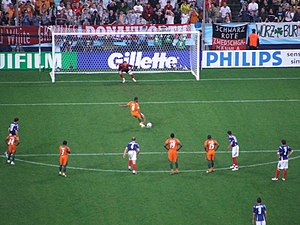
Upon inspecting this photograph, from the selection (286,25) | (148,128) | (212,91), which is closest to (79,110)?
(148,128)

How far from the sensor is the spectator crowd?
46844 mm

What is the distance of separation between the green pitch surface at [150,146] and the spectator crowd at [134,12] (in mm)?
3655

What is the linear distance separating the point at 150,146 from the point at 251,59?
1396 centimetres

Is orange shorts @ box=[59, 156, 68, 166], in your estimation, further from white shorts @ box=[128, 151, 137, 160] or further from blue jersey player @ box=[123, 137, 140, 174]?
white shorts @ box=[128, 151, 137, 160]

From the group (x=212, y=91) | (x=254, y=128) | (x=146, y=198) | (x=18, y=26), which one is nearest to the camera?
(x=146, y=198)

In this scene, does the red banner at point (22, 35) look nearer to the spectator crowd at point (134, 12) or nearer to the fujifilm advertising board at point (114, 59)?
the spectator crowd at point (134, 12)

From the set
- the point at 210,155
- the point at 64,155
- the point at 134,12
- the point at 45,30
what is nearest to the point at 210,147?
the point at 210,155

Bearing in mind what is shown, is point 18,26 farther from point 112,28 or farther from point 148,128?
point 148,128

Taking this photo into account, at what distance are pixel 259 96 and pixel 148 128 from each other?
714 cm

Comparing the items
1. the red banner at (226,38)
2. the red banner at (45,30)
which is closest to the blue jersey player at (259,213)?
Answer: the red banner at (45,30)

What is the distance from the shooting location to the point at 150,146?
1332 inches

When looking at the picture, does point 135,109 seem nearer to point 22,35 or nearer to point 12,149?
point 12,149

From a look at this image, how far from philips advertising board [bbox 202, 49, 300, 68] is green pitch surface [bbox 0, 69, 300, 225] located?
0.54 m

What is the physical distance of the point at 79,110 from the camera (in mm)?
38594
